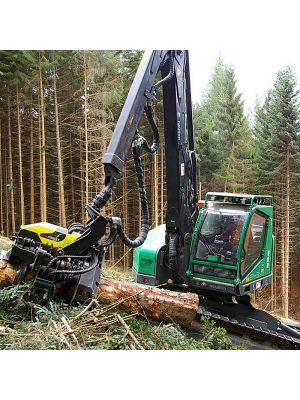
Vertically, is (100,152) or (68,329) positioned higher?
(100,152)

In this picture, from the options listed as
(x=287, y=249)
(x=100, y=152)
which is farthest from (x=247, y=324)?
(x=100, y=152)

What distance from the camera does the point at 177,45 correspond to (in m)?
3.71

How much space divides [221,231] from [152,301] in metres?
1.32

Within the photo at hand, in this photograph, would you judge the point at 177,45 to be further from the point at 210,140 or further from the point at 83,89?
the point at 210,140

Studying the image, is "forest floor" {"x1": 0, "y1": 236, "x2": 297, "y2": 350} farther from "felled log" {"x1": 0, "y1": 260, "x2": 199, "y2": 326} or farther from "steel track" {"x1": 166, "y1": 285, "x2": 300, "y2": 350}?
"steel track" {"x1": 166, "y1": 285, "x2": 300, "y2": 350}

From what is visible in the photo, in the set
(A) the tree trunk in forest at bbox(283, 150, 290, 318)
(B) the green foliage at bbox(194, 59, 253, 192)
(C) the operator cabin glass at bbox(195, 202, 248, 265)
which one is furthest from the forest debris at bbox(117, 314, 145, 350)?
(B) the green foliage at bbox(194, 59, 253, 192)

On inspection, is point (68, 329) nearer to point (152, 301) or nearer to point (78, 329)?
point (78, 329)

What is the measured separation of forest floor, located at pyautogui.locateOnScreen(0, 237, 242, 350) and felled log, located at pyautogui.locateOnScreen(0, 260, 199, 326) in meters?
0.08

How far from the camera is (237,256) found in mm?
4188

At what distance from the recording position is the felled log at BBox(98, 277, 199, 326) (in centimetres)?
336

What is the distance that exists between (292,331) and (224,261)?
1.03m

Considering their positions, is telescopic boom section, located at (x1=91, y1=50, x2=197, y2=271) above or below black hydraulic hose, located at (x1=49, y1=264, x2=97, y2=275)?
above

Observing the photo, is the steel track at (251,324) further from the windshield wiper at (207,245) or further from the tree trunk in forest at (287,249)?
the tree trunk in forest at (287,249)
